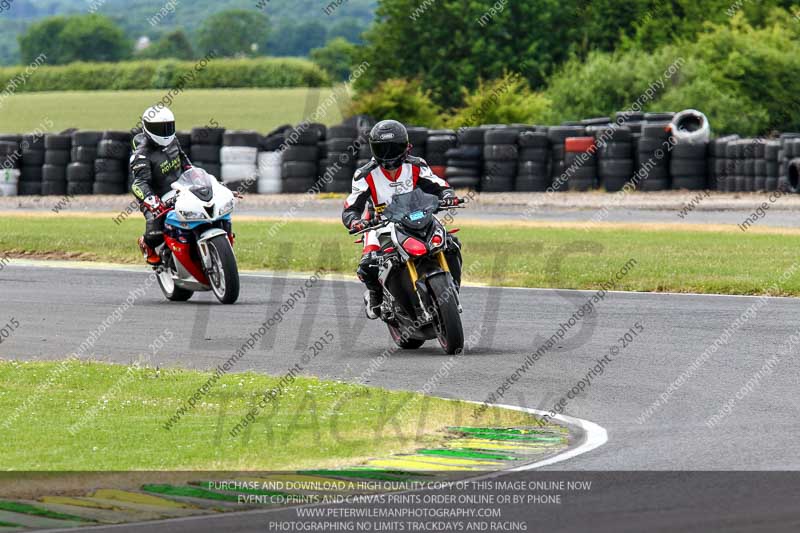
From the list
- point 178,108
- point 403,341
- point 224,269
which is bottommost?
point 178,108

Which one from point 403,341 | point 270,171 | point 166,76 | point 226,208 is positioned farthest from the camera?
point 166,76

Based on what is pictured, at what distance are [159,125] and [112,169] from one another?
60.8 feet

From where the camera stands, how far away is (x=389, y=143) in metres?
12.2

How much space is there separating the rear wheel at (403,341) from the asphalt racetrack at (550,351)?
0.39 feet

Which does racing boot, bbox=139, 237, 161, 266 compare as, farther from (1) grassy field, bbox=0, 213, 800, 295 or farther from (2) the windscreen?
(2) the windscreen

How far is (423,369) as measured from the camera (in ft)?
37.2

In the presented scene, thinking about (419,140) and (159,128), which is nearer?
(159,128)

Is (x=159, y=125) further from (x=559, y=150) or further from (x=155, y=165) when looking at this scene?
(x=559, y=150)

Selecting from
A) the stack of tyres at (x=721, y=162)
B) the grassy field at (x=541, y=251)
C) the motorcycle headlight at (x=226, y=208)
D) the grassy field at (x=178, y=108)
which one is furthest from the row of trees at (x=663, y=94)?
the motorcycle headlight at (x=226, y=208)

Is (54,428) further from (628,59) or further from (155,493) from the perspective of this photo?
(628,59)

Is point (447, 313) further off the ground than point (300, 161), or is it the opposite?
point (447, 313)

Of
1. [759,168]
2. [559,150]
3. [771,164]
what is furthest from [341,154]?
[771,164]

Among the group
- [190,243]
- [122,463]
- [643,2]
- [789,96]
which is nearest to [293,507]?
[122,463]

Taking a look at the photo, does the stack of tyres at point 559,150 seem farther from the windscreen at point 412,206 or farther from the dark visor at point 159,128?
the windscreen at point 412,206
